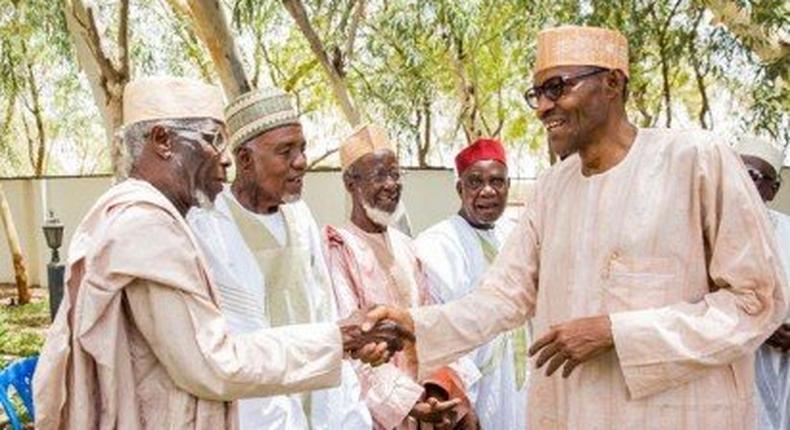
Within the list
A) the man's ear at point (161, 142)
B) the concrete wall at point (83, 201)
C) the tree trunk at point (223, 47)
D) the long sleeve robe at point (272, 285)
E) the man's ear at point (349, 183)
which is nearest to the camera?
the man's ear at point (161, 142)

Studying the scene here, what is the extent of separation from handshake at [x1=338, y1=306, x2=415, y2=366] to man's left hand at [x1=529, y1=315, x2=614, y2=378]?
0.55m

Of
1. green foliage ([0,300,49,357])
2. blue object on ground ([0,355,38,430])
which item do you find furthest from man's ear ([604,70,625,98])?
green foliage ([0,300,49,357])

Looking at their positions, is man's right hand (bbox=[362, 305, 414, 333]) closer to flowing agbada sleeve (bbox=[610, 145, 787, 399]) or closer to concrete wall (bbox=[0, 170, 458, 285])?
flowing agbada sleeve (bbox=[610, 145, 787, 399])

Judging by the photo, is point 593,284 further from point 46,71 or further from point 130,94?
point 46,71

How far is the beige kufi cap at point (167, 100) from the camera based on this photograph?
2.50 metres

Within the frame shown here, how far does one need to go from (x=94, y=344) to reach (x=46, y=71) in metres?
21.6

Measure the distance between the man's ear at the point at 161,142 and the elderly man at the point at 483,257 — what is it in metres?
2.11

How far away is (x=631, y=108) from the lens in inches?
739

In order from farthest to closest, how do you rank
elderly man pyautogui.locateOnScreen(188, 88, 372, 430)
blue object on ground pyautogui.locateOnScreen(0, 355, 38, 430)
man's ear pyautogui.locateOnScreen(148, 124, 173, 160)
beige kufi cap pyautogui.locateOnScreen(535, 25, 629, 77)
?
blue object on ground pyautogui.locateOnScreen(0, 355, 38, 430) → elderly man pyautogui.locateOnScreen(188, 88, 372, 430) → beige kufi cap pyautogui.locateOnScreen(535, 25, 629, 77) → man's ear pyautogui.locateOnScreen(148, 124, 173, 160)

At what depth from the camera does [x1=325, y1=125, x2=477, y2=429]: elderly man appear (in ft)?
12.3

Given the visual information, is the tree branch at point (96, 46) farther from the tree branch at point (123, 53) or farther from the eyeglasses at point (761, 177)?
the eyeglasses at point (761, 177)

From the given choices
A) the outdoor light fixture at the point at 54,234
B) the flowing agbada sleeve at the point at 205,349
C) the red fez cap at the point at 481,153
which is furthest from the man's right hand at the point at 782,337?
the outdoor light fixture at the point at 54,234

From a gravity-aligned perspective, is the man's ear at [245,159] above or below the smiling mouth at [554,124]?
above

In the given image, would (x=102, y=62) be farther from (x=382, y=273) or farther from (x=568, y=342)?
(x=568, y=342)
